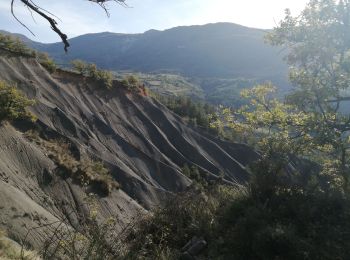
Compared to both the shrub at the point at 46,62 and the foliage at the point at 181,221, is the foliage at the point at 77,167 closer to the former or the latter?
the shrub at the point at 46,62

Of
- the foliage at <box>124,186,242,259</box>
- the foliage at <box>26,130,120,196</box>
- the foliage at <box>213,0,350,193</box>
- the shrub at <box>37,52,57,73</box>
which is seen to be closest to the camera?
the foliage at <box>124,186,242,259</box>

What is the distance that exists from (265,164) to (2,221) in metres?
9.66

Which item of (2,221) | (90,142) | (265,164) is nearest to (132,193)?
(90,142)

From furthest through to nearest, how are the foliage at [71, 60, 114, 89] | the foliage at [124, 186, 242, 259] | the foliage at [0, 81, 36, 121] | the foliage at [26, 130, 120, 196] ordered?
1. the foliage at [71, 60, 114, 89]
2. the foliage at [26, 130, 120, 196]
3. the foliage at [0, 81, 36, 121]
4. the foliage at [124, 186, 242, 259]

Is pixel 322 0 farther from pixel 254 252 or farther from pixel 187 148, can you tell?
pixel 187 148

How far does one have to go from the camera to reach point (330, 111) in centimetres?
1359

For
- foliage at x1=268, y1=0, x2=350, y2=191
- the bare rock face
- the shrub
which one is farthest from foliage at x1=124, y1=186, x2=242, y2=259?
the shrub

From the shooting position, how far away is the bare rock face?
2069 cm

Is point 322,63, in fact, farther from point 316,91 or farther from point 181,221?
point 181,221

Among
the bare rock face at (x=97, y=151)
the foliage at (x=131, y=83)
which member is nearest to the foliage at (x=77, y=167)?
the bare rock face at (x=97, y=151)

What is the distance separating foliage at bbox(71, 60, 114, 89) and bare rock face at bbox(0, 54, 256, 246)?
95cm

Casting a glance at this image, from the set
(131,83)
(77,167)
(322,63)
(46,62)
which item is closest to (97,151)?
(77,167)

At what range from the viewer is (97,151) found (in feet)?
111

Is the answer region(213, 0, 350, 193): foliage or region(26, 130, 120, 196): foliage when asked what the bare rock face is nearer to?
region(26, 130, 120, 196): foliage
